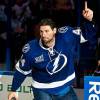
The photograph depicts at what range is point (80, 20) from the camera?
27.6ft

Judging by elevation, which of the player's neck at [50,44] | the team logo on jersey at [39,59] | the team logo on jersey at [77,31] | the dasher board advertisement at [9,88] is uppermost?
the team logo on jersey at [77,31]

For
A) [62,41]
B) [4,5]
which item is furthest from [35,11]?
[62,41]

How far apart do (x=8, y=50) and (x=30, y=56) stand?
2.79 meters

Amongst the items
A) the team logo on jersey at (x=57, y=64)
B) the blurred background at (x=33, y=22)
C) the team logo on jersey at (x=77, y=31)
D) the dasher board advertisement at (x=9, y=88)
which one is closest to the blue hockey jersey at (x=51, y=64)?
the team logo on jersey at (x=57, y=64)

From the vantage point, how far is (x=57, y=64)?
612 cm

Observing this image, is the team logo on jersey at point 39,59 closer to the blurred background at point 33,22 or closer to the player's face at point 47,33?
the player's face at point 47,33

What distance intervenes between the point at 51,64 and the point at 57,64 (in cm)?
7

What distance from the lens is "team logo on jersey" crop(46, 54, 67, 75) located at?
6.11 meters

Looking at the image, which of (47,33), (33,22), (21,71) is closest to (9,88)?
(33,22)

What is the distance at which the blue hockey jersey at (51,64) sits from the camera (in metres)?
6.12

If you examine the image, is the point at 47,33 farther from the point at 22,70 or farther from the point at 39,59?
the point at 22,70

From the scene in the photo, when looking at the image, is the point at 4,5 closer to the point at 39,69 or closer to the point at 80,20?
the point at 80,20

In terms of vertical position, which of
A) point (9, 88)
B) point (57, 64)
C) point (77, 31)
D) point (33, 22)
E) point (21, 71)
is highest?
point (77, 31)

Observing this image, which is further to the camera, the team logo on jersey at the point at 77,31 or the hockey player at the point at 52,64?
the team logo on jersey at the point at 77,31
